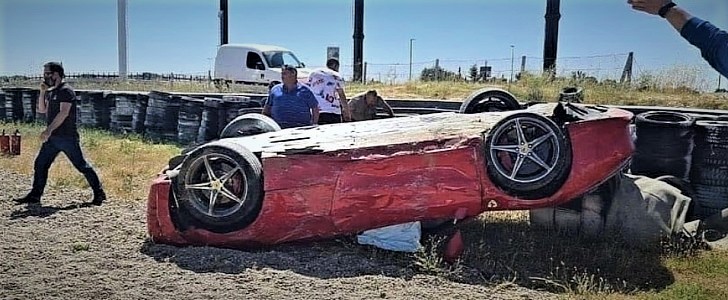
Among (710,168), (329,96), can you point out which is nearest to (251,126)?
(329,96)

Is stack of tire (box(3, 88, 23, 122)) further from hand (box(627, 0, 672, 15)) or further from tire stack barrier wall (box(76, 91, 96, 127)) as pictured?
hand (box(627, 0, 672, 15))

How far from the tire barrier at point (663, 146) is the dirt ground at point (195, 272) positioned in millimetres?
2760

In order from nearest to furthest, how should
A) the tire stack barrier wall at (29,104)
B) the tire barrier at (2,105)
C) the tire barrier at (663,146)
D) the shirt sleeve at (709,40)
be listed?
the shirt sleeve at (709,40) → the tire barrier at (663,146) → the tire stack barrier wall at (29,104) → the tire barrier at (2,105)

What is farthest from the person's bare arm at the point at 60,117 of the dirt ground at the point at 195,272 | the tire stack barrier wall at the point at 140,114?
the tire stack barrier wall at the point at 140,114

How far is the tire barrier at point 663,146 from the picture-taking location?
704cm

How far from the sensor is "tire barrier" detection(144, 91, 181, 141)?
1341 cm

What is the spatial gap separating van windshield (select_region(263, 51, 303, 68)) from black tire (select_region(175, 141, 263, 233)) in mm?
16392

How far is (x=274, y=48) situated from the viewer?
2259cm

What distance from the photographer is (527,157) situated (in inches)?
219

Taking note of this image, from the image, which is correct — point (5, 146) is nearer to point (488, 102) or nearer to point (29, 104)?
point (29, 104)

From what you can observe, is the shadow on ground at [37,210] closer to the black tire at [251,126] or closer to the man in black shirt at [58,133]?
the man in black shirt at [58,133]

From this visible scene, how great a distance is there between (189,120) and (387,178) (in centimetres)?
789

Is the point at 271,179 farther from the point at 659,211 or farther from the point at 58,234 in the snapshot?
the point at 659,211

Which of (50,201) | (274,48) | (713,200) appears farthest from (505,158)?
(274,48)
